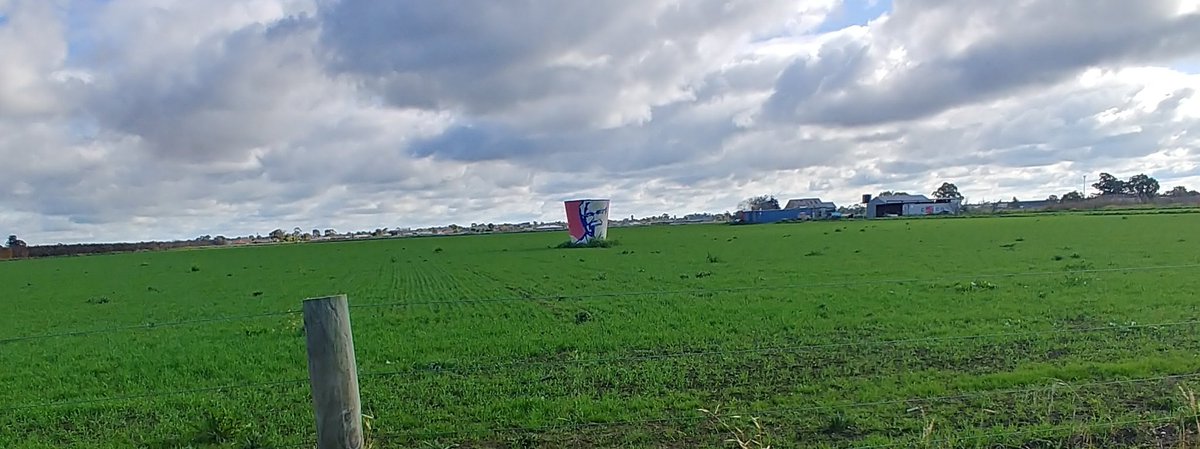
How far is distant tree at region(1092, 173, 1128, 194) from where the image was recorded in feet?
474

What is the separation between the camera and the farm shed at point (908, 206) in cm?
13938

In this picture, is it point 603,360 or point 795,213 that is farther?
point 795,213

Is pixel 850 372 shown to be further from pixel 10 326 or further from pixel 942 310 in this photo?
pixel 10 326

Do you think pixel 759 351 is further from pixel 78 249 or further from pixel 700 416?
pixel 78 249

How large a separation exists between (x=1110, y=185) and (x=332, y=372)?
17865 cm

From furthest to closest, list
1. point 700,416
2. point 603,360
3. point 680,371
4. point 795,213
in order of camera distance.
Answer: point 795,213
point 603,360
point 680,371
point 700,416

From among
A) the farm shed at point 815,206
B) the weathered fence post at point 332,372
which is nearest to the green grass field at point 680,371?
the weathered fence post at point 332,372

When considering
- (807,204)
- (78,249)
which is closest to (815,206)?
(807,204)

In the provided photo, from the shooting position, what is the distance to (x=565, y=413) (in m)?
6.86

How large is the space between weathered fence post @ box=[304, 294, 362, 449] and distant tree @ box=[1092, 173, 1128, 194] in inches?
6882

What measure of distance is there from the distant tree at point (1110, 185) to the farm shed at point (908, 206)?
2901 centimetres

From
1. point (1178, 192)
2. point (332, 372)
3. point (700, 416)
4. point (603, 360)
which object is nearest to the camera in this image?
point (332, 372)

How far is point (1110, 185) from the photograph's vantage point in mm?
146750

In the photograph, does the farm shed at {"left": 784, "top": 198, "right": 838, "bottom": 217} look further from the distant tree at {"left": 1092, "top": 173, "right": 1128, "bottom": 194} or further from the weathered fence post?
the weathered fence post
